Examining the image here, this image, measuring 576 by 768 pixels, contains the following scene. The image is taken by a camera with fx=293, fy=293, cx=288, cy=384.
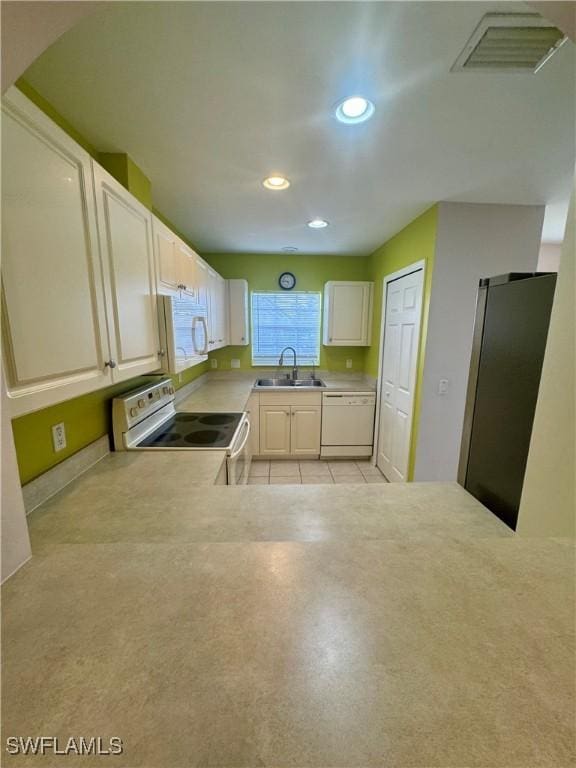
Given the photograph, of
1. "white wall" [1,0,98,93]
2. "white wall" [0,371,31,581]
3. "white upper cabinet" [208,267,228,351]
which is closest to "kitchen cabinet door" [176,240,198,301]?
"white upper cabinet" [208,267,228,351]

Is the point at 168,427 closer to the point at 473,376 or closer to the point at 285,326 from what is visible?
the point at 473,376

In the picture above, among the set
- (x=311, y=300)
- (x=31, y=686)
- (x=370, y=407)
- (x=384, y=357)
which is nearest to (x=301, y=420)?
(x=370, y=407)

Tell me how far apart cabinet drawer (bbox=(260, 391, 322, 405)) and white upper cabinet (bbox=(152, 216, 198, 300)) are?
1465 mm

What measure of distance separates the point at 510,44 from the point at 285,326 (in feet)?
10.1

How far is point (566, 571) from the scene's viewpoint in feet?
2.01

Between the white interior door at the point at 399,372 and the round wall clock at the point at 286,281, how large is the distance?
124 cm

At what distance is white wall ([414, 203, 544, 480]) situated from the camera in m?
2.22

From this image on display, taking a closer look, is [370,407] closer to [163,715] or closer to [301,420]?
[301,420]

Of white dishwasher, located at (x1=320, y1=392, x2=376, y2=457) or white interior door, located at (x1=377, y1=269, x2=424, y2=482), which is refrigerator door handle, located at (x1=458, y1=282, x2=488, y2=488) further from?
white dishwasher, located at (x1=320, y1=392, x2=376, y2=457)

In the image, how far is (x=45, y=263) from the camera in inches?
32.3

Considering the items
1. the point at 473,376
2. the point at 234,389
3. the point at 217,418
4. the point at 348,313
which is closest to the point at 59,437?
the point at 217,418

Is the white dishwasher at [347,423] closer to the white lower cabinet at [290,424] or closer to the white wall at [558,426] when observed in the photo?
the white lower cabinet at [290,424]

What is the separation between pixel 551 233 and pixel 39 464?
440 centimetres

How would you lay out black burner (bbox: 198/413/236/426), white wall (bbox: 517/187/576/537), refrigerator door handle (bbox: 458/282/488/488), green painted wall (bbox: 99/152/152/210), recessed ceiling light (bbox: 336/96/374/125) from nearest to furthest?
white wall (bbox: 517/187/576/537) < refrigerator door handle (bbox: 458/282/488/488) < recessed ceiling light (bbox: 336/96/374/125) < green painted wall (bbox: 99/152/152/210) < black burner (bbox: 198/413/236/426)
